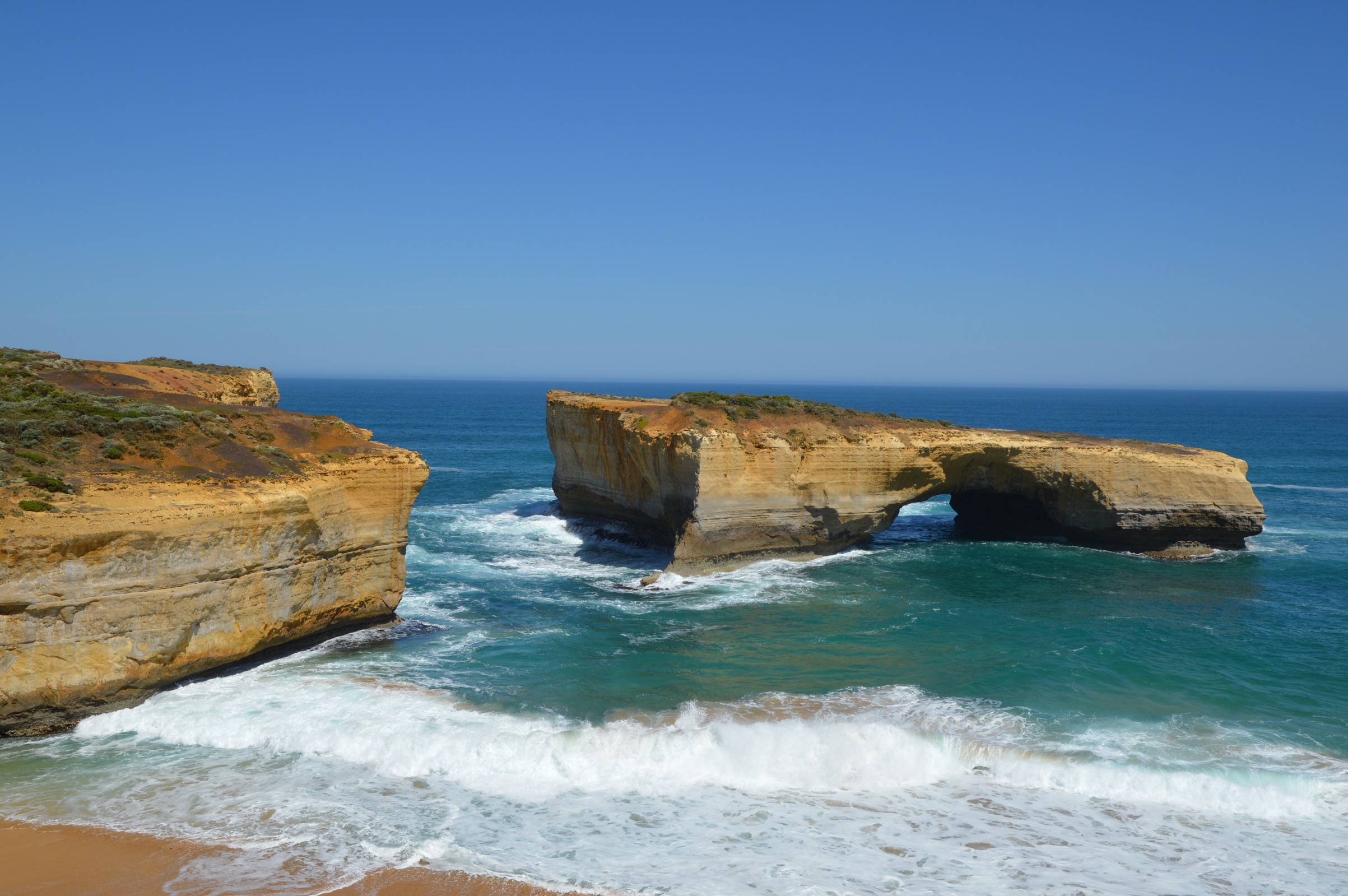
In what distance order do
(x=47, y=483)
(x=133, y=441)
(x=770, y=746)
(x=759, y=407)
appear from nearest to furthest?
(x=770, y=746) < (x=47, y=483) < (x=133, y=441) < (x=759, y=407)

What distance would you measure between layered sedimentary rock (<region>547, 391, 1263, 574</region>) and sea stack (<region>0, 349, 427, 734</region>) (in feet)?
33.7

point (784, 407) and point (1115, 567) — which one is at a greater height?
point (784, 407)

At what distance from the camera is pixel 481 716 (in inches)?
617

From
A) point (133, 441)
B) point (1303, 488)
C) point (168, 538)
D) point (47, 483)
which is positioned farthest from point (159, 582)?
point (1303, 488)

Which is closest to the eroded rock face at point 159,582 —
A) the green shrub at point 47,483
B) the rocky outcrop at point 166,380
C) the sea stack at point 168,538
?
the sea stack at point 168,538

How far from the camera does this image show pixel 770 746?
1473 cm

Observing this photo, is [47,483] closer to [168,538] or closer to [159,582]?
[168,538]

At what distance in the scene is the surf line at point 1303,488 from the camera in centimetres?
4481

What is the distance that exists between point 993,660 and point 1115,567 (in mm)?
12048

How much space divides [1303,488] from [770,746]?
1765 inches

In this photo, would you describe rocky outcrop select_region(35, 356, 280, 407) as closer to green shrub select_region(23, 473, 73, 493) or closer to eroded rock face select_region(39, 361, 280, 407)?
eroded rock face select_region(39, 361, 280, 407)

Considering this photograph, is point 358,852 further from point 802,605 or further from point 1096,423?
point 1096,423

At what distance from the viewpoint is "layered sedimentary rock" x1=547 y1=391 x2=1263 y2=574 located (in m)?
27.5

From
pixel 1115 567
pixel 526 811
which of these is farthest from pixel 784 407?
pixel 526 811
